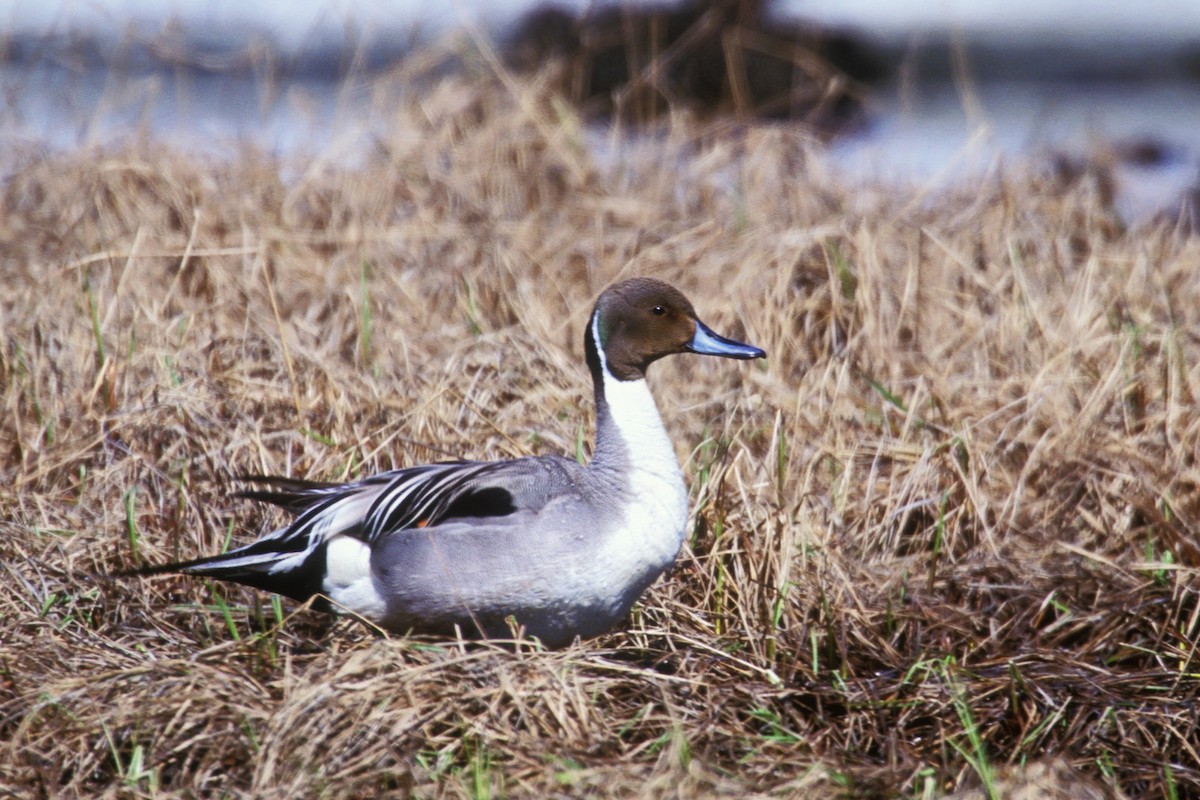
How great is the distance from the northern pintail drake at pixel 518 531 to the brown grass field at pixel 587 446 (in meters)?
0.10

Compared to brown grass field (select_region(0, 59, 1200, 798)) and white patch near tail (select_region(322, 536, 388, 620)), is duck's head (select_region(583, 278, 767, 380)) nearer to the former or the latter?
brown grass field (select_region(0, 59, 1200, 798))

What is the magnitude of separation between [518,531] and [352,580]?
367 mm

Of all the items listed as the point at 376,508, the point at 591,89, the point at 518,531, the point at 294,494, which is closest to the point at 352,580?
the point at 376,508

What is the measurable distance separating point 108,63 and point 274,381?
2714 millimetres

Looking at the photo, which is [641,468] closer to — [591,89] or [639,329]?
[639,329]

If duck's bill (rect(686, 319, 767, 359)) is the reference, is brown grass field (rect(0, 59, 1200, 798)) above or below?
below

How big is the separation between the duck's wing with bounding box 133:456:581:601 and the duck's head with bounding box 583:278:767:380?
243 mm

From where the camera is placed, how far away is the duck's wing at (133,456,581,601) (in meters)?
2.64

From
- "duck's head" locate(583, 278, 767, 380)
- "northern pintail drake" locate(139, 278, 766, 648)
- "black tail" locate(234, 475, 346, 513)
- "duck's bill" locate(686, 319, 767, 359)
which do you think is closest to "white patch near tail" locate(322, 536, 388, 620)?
"northern pintail drake" locate(139, 278, 766, 648)

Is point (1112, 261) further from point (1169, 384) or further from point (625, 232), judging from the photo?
point (625, 232)

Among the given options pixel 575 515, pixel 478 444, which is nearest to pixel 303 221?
pixel 478 444

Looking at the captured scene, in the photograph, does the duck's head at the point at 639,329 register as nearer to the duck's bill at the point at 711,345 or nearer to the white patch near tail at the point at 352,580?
the duck's bill at the point at 711,345

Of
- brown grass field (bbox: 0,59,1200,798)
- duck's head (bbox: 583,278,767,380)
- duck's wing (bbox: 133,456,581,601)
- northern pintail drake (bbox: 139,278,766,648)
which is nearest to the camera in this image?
brown grass field (bbox: 0,59,1200,798)

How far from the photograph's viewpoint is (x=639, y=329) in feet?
9.35
